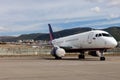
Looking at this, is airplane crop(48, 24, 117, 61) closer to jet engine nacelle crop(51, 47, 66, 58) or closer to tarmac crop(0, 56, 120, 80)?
jet engine nacelle crop(51, 47, 66, 58)

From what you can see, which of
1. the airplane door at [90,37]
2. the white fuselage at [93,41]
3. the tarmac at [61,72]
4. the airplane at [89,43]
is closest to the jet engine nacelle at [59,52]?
the airplane at [89,43]

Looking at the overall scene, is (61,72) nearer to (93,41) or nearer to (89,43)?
(93,41)

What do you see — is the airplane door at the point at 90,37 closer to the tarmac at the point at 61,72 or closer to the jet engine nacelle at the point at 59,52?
the jet engine nacelle at the point at 59,52

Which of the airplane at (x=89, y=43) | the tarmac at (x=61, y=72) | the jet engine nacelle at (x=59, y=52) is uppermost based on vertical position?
the airplane at (x=89, y=43)

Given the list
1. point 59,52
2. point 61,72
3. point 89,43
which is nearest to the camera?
point 61,72

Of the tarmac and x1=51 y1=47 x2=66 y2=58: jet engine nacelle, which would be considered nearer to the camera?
the tarmac

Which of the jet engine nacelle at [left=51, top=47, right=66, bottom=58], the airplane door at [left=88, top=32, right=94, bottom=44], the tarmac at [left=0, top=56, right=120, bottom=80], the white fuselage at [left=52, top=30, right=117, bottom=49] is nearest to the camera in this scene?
the tarmac at [left=0, top=56, right=120, bottom=80]

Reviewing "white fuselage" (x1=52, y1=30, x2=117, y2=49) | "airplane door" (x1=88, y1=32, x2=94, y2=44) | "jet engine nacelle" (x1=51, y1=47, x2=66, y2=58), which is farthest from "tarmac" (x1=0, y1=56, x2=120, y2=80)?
"jet engine nacelle" (x1=51, y1=47, x2=66, y2=58)

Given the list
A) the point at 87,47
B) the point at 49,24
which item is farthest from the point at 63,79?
the point at 49,24

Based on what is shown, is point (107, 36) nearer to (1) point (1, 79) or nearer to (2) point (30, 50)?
(1) point (1, 79)

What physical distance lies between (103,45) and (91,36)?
2538mm

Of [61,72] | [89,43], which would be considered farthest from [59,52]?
[61,72]

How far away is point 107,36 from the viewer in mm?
35062

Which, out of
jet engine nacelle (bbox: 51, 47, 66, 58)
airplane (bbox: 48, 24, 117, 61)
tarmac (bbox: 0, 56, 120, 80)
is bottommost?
tarmac (bbox: 0, 56, 120, 80)
